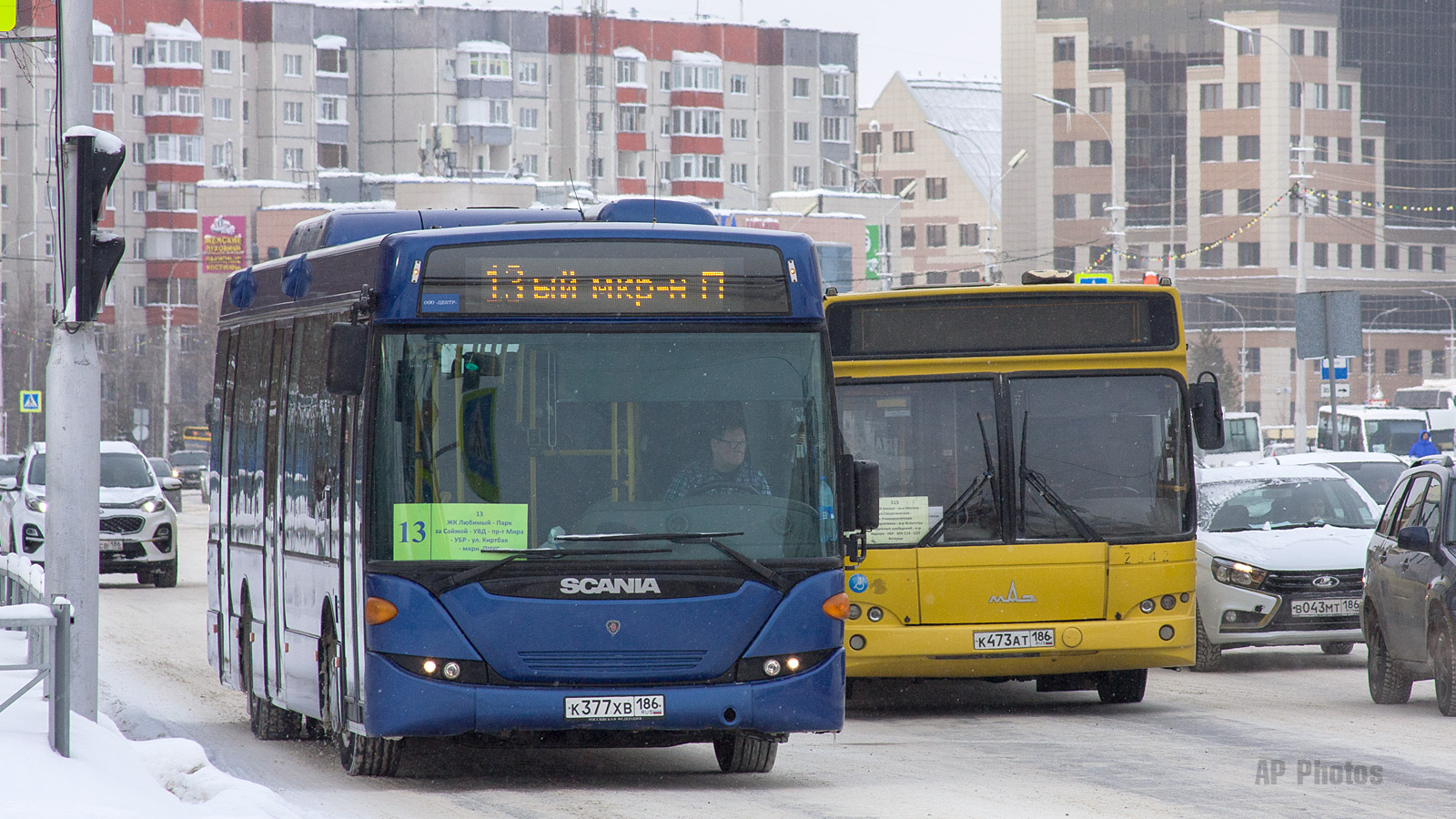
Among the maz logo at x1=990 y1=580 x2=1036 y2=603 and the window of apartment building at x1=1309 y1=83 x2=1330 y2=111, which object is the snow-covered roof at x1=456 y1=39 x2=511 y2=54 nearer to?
the window of apartment building at x1=1309 y1=83 x2=1330 y2=111

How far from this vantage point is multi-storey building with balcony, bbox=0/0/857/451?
120 metres

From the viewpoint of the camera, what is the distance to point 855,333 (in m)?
13.9

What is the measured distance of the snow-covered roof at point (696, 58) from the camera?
440 ft

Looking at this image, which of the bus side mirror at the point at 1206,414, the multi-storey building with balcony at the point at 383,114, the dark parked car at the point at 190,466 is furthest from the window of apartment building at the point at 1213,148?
the bus side mirror at the point at 1206,414

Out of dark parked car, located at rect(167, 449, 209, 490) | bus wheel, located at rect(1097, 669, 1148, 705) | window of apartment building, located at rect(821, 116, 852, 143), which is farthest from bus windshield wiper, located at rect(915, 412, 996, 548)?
window of apartment building, located at rect(821, 116, 852, 143)

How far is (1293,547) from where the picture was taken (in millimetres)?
16984

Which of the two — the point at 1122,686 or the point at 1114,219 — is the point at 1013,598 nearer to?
the point at 1122,686

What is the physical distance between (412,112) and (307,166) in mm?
6757

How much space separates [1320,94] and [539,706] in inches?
4624

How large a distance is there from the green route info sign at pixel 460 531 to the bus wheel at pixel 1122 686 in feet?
19.6

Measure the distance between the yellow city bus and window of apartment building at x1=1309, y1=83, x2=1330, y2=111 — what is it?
111 meters

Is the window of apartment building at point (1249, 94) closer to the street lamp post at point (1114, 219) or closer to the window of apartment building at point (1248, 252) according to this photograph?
the window of apartment building at point (1248, 252)

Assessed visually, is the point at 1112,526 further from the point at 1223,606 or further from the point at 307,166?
the point at 307,166

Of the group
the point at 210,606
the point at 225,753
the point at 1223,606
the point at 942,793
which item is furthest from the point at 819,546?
the point at 1223,606
